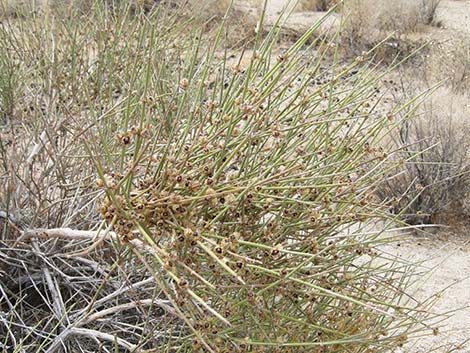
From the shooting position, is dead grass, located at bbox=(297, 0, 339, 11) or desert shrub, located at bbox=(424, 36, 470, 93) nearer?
desert shrub, located at bbox=(424, 36, 470, 93)

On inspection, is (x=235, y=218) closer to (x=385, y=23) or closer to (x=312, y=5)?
(x=385, y=23)

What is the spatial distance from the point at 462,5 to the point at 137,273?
1531cm

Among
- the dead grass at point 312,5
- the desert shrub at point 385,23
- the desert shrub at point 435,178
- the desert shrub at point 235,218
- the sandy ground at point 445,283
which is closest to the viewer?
the desert shrub at point 235,218

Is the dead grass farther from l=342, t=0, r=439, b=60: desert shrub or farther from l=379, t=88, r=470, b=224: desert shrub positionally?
l=379, t=88, r=470, b=224: desert shrub

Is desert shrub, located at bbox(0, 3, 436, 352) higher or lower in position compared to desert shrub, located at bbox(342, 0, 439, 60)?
higher

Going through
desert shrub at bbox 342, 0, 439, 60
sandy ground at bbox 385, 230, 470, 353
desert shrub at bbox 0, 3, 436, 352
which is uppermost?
desert shrub at bbox 0, 3, 436, 352

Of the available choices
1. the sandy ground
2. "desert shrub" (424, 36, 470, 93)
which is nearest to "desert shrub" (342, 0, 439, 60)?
"desert shrub" (424, 36, 470, 93)

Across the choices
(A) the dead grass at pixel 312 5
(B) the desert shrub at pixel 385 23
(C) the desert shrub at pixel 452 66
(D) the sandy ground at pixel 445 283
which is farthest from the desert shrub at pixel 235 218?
(A) the dead grass at pixel 312 5

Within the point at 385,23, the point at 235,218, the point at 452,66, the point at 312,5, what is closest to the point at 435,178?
the point at 452,66

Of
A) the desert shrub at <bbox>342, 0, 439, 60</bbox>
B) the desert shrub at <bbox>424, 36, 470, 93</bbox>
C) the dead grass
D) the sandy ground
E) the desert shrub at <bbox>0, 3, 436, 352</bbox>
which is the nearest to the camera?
the desert shrub at <bbox>0, 3, 436, 352</bbox>

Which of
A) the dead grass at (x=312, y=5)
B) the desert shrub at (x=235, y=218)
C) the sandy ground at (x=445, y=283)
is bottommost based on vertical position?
the dead grass at (x=312, y=5)

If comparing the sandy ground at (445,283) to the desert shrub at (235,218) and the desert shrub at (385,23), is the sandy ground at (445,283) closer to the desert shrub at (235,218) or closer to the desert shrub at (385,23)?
the desert shrub at (235,218)

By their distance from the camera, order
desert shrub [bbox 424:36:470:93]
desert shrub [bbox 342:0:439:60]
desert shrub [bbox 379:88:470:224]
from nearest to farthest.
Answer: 1. desert shrub [bbox 379:88:470:224]
2. desert shrub [bbox 424:36:470:93]
3. desert shrub [bbox 342:0:439:60]

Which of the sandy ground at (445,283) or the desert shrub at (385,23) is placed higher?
the desert shrub at (385,23)
